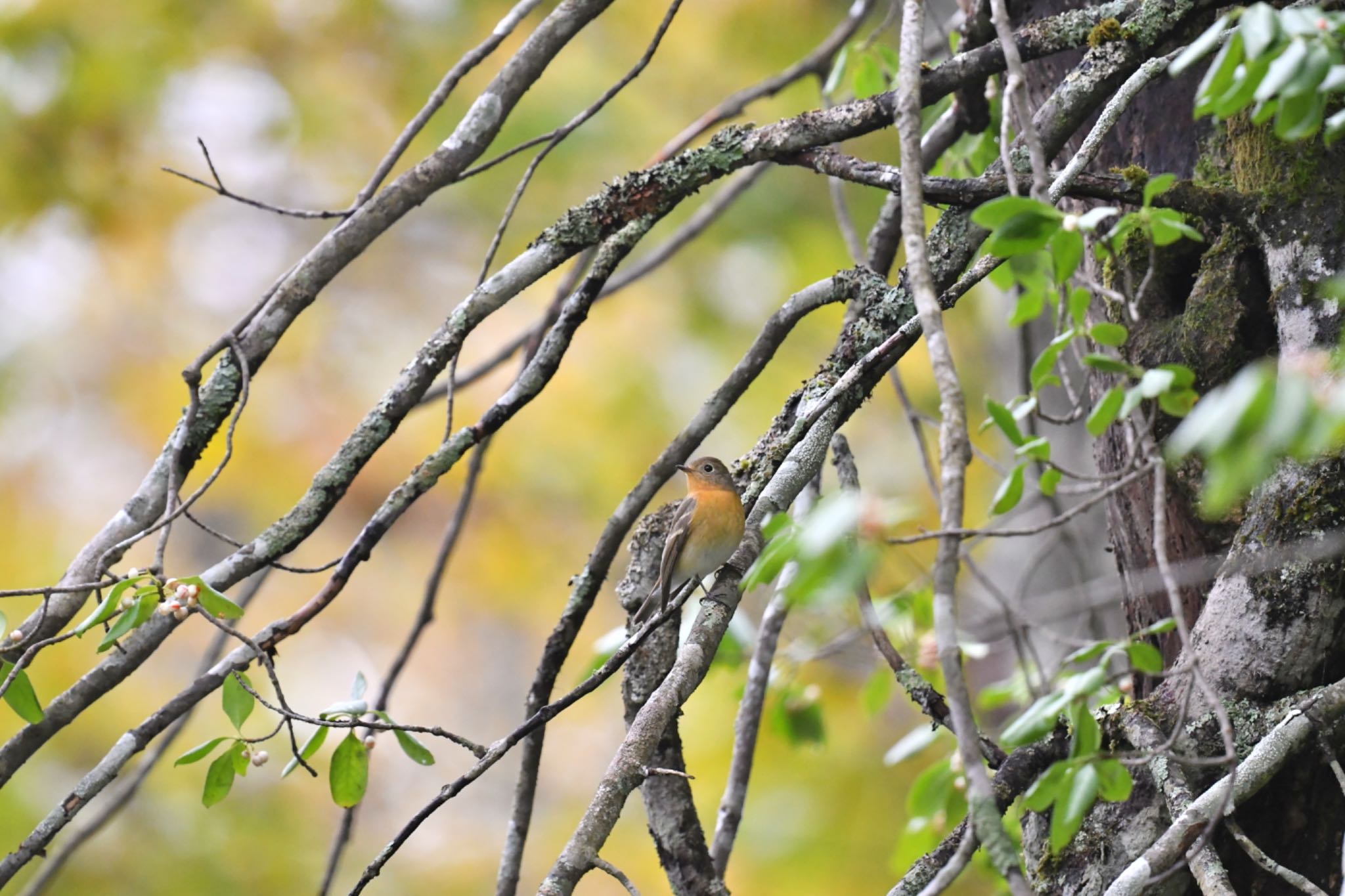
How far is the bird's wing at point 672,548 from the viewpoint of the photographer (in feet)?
9.43

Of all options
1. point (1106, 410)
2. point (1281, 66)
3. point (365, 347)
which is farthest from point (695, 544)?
point (365, 347)

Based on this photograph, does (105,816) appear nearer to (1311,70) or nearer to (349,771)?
(349,771)

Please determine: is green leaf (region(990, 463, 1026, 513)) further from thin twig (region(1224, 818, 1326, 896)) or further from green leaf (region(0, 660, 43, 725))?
green leaf (region(0, 660, 43, 725))

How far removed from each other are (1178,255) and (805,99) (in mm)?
5067

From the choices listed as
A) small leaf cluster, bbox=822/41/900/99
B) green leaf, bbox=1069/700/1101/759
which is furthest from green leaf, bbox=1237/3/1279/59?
small leaf cluster, bbox=822/41/900/99

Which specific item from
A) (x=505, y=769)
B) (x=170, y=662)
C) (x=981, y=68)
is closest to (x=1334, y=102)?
(x=981, y=68)

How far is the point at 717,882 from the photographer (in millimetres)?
2539

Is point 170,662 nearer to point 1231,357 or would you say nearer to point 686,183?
point 686,183

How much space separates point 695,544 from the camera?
2.93 metres

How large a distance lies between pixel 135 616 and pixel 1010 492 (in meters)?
1.48

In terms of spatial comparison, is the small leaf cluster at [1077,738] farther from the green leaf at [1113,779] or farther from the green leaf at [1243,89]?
the green leaf at [1243,89]

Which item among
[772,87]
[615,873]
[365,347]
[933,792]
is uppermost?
[365,347]

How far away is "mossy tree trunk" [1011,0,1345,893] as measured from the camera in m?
2.11

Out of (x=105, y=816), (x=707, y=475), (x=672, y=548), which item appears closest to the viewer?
(x=672, y=548)
